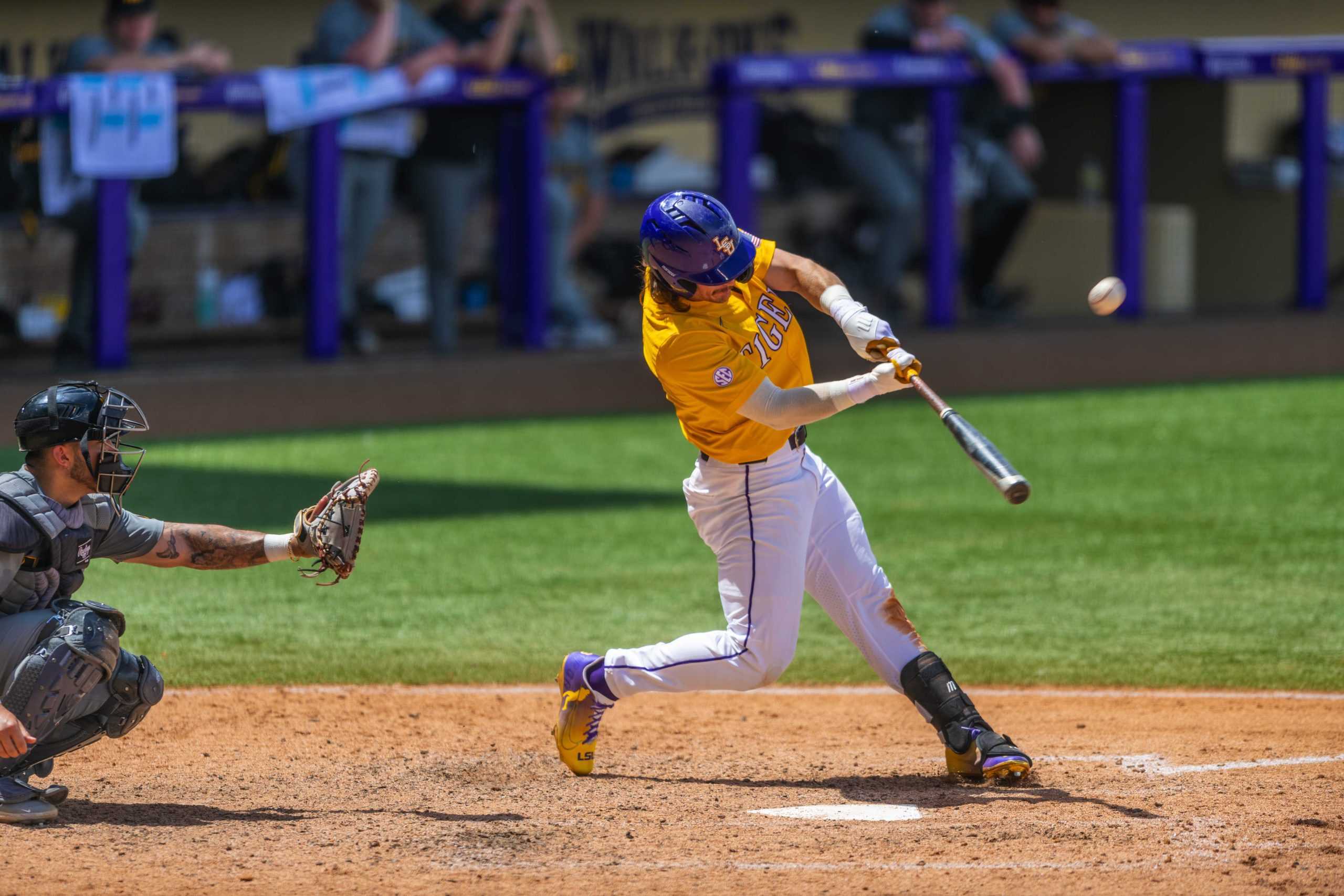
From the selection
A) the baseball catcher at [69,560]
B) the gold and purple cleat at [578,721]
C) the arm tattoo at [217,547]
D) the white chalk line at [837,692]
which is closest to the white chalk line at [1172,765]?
the white chalk line at [837,692]

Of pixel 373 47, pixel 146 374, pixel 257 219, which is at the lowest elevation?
pixel 146 374

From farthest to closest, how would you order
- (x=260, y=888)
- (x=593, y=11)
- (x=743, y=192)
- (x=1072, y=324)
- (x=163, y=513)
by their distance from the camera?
(x=593, y=11), (x=1072, y=324), (x=743, y=192), (x=163, y=513), (x=260, y=888)

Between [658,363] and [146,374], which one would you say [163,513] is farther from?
[658,363]

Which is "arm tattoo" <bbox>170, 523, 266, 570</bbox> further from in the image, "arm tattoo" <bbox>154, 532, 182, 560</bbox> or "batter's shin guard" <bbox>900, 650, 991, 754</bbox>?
"batter's shin guard" <bbox>900, 650, 991, 754</bbox>

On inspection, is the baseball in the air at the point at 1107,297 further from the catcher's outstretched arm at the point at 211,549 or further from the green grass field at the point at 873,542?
the catcher's outstretched arm at the point at 211,549

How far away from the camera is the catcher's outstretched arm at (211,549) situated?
176 inches

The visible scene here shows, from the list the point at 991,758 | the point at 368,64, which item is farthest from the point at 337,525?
the point at 368,64

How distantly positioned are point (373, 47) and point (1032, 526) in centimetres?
503

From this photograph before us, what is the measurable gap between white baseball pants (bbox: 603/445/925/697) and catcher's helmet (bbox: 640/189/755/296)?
50 cm

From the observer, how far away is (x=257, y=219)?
10875 mm

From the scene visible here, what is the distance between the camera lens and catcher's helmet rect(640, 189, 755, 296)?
14.5 ft

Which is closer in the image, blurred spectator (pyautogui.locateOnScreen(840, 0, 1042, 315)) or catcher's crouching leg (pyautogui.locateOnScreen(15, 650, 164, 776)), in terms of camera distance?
catcher's crouching leg (pyautogui.locateOnScreen(15, 650, 164, 776))

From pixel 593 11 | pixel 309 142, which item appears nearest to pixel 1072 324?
pixel 593 11

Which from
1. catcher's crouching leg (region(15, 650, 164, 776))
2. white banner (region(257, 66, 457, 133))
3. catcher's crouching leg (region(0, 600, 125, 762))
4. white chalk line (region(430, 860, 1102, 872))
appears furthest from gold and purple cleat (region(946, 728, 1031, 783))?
white banner (region(257, 66, 457, 133))
